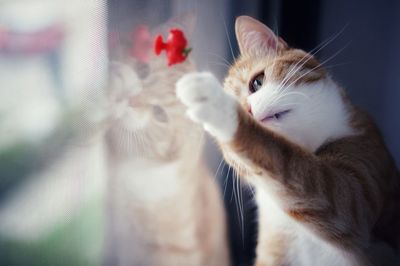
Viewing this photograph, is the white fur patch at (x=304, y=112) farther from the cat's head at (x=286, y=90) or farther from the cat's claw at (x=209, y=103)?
the cat's claw at (x=209, y=103)

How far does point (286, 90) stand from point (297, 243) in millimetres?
329

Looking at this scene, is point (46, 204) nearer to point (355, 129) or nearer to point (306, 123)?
point (306, 123)

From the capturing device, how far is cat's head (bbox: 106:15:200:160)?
1026 millimetres

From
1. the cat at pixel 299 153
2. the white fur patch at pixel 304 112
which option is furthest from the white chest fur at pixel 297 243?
the white fur patch at pixel 304 112

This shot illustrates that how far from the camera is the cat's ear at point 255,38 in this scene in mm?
979

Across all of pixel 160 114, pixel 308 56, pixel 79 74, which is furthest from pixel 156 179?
pixel 308 56

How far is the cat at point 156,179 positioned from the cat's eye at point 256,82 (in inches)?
8.4

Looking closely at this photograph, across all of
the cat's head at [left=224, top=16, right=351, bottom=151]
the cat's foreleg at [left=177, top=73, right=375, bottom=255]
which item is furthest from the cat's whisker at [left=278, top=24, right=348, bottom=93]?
the cat's foreleg at [left=177, top=73, right=375, bottom=255]

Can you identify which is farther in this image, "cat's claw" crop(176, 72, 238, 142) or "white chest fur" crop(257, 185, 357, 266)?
"white chest fur" crop(257, 185, 357, 266)

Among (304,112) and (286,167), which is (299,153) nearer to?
(286,167)

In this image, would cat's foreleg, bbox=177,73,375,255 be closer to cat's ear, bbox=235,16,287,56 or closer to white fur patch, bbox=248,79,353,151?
white fur patch, bbox=248,79,353,151

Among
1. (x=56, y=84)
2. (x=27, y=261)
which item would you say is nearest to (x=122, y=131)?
(x=56, y=84)

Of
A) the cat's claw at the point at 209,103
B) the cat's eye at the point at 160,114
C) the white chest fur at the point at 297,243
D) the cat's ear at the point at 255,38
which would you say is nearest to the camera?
the cat's claw at the point at 209,103

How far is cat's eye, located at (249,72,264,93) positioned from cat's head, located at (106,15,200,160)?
212 mm
